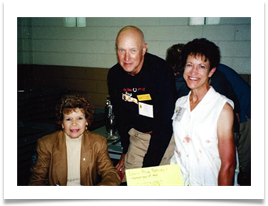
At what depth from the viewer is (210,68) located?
1.42 metres

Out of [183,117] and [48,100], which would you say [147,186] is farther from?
[48,100]

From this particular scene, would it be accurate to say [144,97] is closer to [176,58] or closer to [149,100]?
[149,100]

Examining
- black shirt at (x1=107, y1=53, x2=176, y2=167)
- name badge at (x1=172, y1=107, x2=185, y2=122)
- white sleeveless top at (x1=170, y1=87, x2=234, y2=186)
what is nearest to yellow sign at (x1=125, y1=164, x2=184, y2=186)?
white sleeveless top at (x1=170, y1=87, x2=234, y2=186)

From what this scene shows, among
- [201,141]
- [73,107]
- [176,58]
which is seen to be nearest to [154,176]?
[201,141]

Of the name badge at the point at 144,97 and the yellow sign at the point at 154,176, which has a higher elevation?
the name badge at the point at 144,97

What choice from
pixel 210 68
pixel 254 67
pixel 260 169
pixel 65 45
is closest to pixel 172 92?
pixel 210 68

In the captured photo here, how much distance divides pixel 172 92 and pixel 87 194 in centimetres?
98

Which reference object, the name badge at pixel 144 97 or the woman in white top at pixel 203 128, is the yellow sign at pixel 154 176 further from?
the name badge at pixel 144 97

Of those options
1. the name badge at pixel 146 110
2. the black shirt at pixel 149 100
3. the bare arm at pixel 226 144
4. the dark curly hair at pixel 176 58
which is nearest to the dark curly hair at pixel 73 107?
the black shirt at pixel 149 100

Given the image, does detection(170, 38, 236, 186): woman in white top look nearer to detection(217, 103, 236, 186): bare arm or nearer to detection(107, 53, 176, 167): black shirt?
detection(217, 103, 236, 186): bare arm

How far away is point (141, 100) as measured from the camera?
6.13ft

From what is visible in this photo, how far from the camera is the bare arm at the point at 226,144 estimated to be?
1.24 meters

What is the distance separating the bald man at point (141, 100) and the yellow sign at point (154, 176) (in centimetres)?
48

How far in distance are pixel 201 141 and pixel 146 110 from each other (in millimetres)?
661
